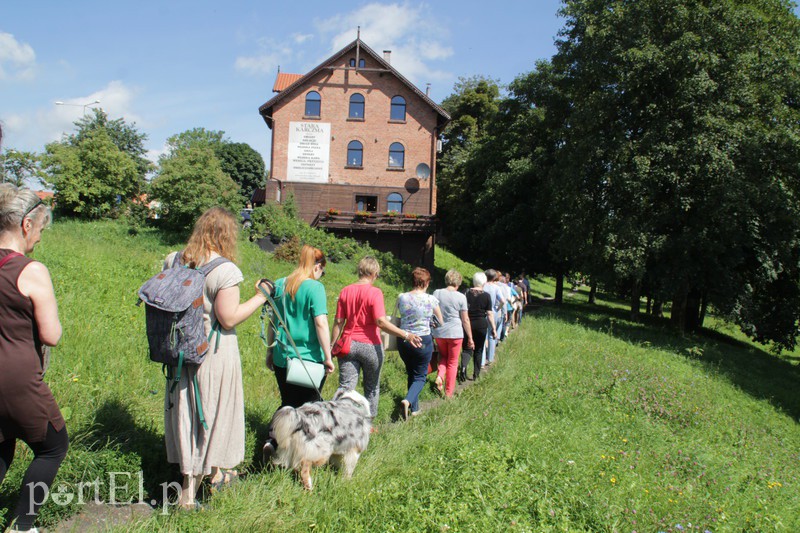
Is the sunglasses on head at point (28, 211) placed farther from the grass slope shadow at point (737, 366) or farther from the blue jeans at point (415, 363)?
the grass slope shadow at point (737, 366)

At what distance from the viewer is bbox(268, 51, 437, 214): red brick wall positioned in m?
31.0

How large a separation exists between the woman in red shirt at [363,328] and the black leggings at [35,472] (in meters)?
2.53

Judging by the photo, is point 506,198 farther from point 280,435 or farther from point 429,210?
point 280,435

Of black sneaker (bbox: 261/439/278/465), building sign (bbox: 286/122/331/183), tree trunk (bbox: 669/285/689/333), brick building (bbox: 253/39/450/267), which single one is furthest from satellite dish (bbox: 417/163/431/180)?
black sneaker (bbox: 261/439/278/465)


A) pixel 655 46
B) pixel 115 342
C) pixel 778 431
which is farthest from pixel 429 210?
pixel 115 342

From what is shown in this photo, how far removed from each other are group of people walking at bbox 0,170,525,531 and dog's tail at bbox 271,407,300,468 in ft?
0.76

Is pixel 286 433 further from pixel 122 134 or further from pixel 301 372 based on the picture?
pixel 122 134

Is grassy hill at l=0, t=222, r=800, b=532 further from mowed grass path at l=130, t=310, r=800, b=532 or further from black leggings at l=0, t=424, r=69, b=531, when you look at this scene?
black leggings at l=0, t=424, r=69, b=531

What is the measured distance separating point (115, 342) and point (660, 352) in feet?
45.7

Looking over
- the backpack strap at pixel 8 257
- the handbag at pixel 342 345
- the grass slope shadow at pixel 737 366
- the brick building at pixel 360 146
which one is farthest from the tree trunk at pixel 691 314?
the backpack strap at pixel 8 257

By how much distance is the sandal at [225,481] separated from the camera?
369 centimetres

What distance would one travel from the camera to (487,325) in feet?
28.6

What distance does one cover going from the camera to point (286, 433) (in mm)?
3736

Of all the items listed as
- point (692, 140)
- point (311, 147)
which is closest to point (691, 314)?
point (692, 140)
